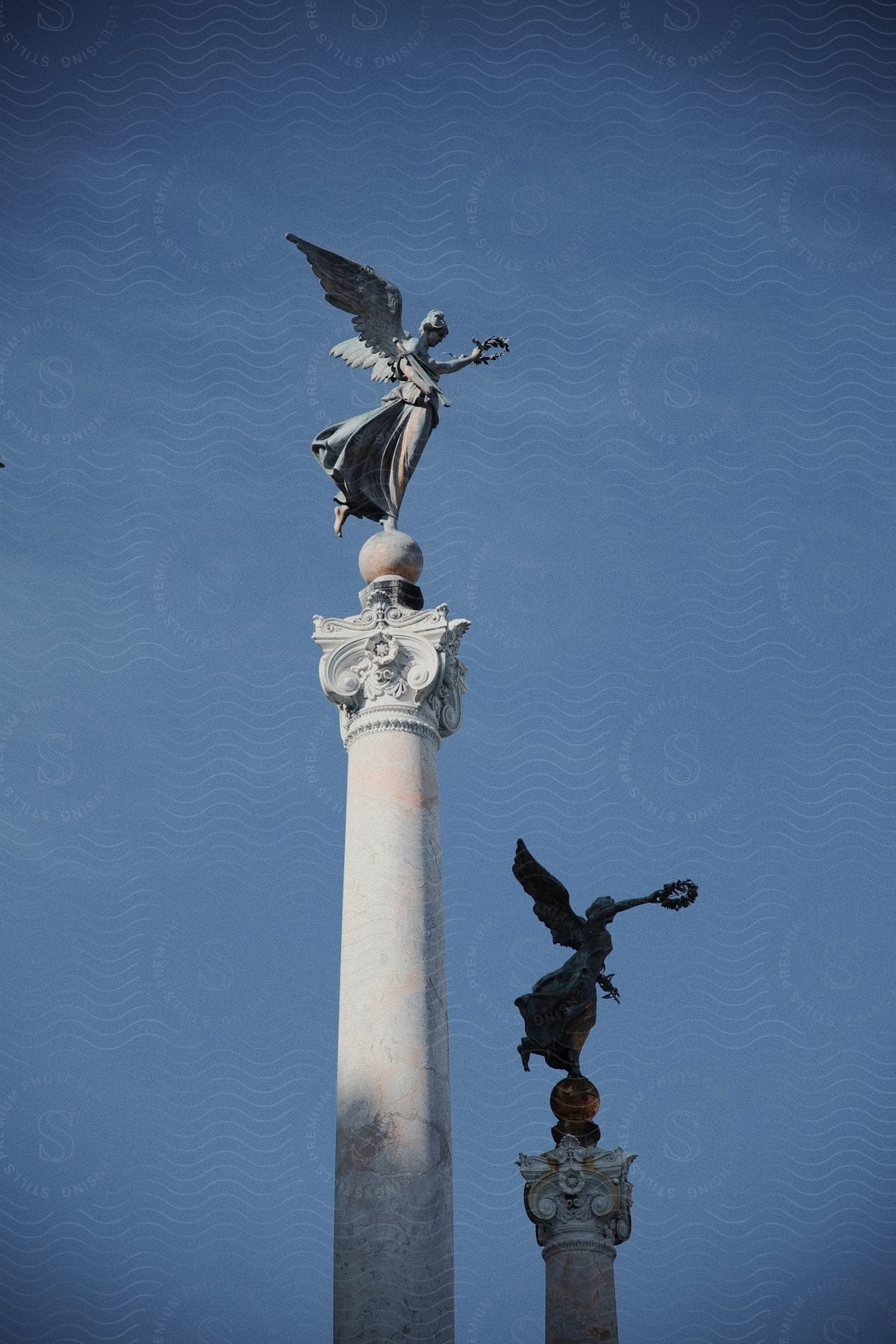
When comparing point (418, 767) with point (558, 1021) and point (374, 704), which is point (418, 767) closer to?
point (374, 704)

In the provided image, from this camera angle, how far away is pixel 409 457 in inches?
939

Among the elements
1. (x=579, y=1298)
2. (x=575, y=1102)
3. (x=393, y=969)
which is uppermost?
(x=393, y=969)

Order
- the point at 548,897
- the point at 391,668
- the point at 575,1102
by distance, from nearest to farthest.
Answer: the point at 391,668
the point at 575,1102
the point at 548,897

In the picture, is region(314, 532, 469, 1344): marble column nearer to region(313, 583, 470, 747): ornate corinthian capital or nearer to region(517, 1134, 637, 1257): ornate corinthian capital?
region(313, 583, 470, 747): ornate corinthian capital

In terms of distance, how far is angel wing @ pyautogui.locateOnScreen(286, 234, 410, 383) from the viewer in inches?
981

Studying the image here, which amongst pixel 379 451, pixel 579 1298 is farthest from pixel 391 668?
pixel 579 1298

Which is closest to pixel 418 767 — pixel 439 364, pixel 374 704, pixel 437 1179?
pixel 374 704

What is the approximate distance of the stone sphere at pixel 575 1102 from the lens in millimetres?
21812

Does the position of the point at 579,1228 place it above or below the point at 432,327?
below

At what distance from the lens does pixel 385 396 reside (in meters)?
24.4

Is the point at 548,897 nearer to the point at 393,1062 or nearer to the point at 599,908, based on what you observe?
the point at 599,908

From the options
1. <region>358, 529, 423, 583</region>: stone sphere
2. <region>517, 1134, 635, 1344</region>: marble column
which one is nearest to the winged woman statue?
<region>517, 1134, 635, 1344</region>: marble column

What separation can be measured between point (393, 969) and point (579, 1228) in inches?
166

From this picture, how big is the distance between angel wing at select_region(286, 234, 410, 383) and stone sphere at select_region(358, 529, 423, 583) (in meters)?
3.10
